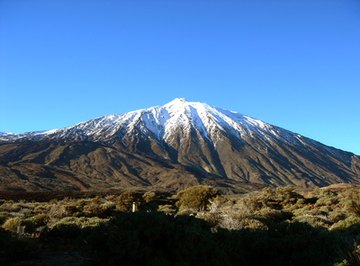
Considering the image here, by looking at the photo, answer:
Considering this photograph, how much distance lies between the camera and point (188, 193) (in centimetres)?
3170

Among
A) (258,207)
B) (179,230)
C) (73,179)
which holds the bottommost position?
(179,230)

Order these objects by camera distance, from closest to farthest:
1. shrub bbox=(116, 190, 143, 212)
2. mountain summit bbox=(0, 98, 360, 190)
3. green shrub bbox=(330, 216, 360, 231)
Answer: green shrub bbox=(330, 216, 360, 231) → shrub bbox=(116, 190, 143, 212) → mountain summit bbox=(0, 98, 360, 190)

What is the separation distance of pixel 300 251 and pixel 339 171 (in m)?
205

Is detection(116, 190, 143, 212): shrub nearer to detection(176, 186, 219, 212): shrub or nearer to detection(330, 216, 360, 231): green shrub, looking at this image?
detection(176, 186, 219, 212): shrub

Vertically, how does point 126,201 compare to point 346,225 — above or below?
above

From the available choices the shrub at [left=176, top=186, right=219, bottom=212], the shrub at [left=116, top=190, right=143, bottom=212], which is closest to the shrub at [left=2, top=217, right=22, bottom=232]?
the shrub at [left=116, top=190, right=143, bottom=212]

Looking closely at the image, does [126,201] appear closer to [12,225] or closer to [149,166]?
[12,225]

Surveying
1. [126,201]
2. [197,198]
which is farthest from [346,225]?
[126,201]

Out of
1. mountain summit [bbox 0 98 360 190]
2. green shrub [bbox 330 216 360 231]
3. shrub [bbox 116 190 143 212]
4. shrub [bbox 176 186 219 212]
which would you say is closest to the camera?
green shrub [bbox 330 216 360 231]

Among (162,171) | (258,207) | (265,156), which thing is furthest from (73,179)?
(265,156)

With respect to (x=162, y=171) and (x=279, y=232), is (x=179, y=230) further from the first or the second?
(x=162, y=171)

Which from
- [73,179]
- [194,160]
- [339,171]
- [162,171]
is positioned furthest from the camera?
[339,171]

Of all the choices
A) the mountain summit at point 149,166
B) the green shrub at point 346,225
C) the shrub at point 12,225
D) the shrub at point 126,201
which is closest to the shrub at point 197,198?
the shrub at point 126,201

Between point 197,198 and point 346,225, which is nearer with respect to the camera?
point 346,225
